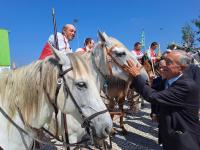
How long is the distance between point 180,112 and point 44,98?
1566 millimetres

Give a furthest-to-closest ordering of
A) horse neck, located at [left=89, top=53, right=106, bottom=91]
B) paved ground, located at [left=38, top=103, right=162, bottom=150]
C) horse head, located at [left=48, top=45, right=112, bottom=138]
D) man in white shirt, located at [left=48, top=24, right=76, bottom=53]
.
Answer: paved ground, located at [left=38, top=103, right=162, bottom=150], man in white shirt, located at [left=48, top=24, right=76, bottom=53], horse neck, located at [left=89, top=53, right=106, bottom=91], horse head, located at [left=48, top=45, right=112, bottom=138]

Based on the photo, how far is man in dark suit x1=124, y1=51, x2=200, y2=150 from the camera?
10.6 feet

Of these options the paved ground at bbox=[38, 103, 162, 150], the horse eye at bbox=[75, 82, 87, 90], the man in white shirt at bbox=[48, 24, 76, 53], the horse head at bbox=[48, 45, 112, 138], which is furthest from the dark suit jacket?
the paved ground at bbox=[38, 103, 162, 150]

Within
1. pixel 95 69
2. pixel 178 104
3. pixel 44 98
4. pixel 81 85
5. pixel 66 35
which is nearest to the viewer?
pixel 81 85

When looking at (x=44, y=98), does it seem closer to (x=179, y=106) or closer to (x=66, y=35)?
(x=179, y=106)

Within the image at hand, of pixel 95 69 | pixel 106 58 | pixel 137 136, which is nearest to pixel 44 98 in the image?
pixel 95 69

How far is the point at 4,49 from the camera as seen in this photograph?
780 cm

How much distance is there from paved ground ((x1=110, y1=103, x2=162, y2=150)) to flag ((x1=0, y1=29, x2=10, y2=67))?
3.52 meters

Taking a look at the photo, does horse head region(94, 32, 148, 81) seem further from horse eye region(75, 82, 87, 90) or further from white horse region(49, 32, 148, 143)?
horse eye region(75, 82, 87, 90)

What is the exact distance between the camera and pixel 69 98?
8.97 ft

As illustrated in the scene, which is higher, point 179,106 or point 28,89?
point 28,89

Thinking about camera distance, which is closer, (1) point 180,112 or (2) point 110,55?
(1) point 180,112

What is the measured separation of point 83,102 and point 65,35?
2773mm

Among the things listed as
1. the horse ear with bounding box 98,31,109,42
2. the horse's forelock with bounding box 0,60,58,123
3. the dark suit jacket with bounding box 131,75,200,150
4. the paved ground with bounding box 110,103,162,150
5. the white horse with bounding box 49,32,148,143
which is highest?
the horse ear with bounding box 98,31,109,42
